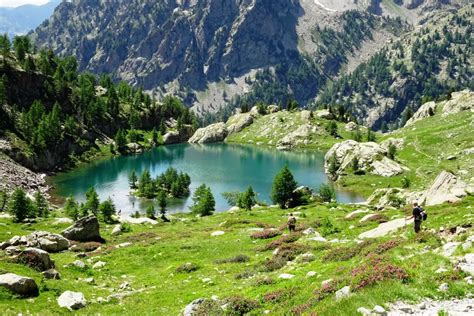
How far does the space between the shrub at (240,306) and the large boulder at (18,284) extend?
12802 millimetres

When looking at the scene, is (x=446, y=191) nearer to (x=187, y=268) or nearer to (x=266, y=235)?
(x=266, y=235)

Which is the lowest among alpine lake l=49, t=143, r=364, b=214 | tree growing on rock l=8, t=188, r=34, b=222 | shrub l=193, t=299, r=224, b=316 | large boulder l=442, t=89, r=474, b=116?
alpine lake l=49, t=143, r=364, b=214

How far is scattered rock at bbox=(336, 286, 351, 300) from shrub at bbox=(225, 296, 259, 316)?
475 cm

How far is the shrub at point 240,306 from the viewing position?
20766 mm

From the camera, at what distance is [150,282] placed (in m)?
33.4

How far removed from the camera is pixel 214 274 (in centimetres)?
3294

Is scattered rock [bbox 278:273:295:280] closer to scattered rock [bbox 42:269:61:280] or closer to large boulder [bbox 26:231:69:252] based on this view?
scattered rock [bbox 42:269:61:280]

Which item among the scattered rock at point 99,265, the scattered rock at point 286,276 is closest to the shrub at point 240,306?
the scattered rock at point 286,276

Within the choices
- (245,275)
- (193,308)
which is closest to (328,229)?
(245,275)

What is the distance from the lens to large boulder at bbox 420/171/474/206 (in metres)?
48.0

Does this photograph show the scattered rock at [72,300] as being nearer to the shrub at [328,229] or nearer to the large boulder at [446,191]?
the shrub at [328,229]

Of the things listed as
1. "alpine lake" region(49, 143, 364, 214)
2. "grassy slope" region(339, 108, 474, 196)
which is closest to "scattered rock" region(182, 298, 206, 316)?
"alpine lake" region(49, 143, 364, 214)

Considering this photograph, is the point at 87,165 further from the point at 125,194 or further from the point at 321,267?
the point at 321,267

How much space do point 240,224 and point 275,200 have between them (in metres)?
31.0
